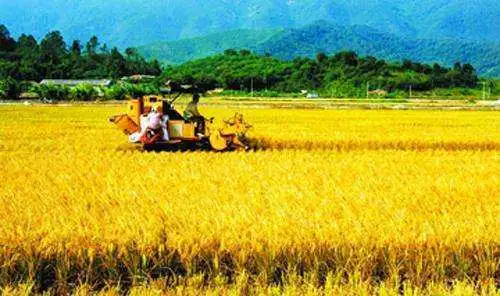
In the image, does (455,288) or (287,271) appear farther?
(287,271)

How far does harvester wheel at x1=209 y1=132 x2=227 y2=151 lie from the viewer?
Answer: 16828mm

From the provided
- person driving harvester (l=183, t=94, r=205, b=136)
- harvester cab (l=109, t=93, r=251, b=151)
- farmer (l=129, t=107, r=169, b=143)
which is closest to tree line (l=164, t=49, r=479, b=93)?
harvester cab (l=109, t=93, r=251, b=151)

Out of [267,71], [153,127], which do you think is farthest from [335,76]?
[153,127]

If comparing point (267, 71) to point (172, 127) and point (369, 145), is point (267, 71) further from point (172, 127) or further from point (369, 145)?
point (172, 127)

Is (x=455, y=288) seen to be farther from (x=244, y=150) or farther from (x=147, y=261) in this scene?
(x=244, y=150)

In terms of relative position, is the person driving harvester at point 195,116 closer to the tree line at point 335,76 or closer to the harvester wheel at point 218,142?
the harvester wheel at point 218,142

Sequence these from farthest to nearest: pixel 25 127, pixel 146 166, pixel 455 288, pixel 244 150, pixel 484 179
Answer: pixel 25 127, pixel 244 150, pixel 146 166, pixel 484 179, pixel 455 288

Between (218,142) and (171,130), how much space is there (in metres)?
1.06

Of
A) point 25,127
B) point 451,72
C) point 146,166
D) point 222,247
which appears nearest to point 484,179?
point 146,166

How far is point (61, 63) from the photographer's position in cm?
12638

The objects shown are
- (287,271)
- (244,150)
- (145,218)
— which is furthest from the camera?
(244,150)

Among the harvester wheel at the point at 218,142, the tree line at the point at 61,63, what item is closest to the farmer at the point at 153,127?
the harvester wheel at the point at 218,142

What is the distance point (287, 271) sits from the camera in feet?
19.2

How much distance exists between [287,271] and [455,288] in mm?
1187
